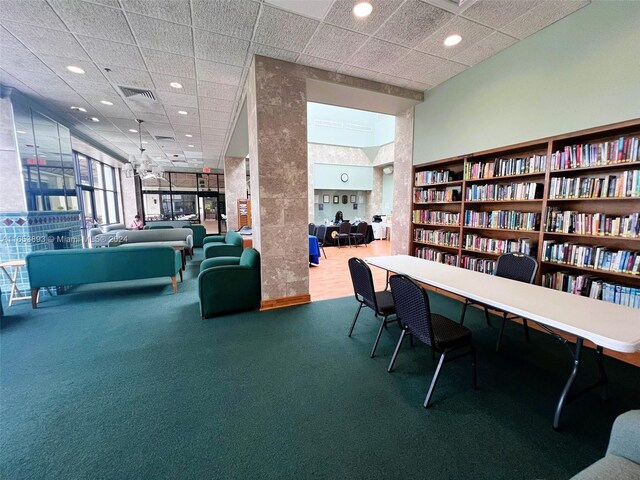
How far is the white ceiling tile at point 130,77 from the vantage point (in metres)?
3.52

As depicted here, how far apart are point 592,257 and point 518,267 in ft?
2.48

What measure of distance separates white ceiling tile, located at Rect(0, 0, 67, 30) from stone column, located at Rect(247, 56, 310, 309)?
1874mm

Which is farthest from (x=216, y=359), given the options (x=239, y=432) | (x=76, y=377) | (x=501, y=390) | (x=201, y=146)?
(x=201, y=146)

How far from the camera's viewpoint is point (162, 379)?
216cm

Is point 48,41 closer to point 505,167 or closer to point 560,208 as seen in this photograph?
point 505,167

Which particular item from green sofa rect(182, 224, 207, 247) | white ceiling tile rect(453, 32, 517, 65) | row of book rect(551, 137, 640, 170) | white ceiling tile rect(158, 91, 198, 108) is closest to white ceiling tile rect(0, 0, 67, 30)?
white ceiling tile rect(158, 91, 198, 108)

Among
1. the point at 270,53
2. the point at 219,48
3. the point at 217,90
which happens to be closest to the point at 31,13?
the point at 219,48

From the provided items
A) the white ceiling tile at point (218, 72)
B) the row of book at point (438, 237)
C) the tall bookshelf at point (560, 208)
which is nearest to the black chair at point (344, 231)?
the row of book at point (438, 237)

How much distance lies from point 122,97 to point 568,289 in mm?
6758

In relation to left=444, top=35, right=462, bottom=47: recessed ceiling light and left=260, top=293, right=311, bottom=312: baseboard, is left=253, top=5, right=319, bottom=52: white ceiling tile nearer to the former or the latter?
left=444, top=35, right=462, bottom=47: recessed ceiling light

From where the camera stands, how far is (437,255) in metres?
4.38

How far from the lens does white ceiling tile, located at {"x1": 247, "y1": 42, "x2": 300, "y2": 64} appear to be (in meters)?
3.02

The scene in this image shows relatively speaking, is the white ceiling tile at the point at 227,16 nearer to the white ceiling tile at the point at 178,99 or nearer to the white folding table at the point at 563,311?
the white ceiling tile at the point at 178,99

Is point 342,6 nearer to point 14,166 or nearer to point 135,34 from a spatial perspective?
point 135,34
